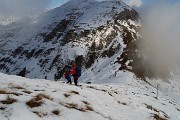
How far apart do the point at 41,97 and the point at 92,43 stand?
9280cm

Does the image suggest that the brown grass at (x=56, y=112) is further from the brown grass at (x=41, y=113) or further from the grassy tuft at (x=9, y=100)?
the grassy tuft at (x=9, y=100)

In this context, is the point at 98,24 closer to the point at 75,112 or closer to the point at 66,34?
the point at 66,34

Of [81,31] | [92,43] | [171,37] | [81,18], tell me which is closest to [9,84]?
[92,43]

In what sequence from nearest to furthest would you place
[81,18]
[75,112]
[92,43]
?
1. [75,112]
2. [92,43]
3. [81,18]

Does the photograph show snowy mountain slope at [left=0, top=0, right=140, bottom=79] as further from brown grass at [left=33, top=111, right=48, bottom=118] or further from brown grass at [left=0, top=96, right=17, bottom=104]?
brown grass at [left=33, top=111, right=48, bottom=118]

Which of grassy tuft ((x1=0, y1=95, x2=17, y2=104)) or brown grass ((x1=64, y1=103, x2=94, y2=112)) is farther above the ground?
grassy tuft ((x1=0, y1=95, x2=17, y2=104))

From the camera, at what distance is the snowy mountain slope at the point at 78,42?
4068 inches

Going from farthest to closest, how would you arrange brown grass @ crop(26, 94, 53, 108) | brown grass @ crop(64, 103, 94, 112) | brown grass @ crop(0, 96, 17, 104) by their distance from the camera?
1. brown grass @ crop(64, 103, 94, 112)
2. brown grass @ crop(26, 94, 53, 108)
3. brown grass @ crop(0, 96, 17, 104)

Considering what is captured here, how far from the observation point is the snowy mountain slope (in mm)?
103325

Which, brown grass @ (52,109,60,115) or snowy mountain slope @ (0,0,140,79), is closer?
brown grass @ (52,109,60,115)

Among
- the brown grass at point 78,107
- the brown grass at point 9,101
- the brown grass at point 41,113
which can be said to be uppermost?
the brown grass at point 9,101

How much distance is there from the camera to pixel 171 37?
147 m

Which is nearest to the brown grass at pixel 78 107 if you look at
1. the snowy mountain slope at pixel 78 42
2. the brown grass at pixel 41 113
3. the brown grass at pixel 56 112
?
the brown grass at pixel 56 112

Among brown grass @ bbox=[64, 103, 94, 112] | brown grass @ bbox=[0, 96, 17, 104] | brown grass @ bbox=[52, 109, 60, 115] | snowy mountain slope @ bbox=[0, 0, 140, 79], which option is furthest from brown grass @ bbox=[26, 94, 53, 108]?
snowy mountain slope @ bbox=[0, 0, 140, 79]
